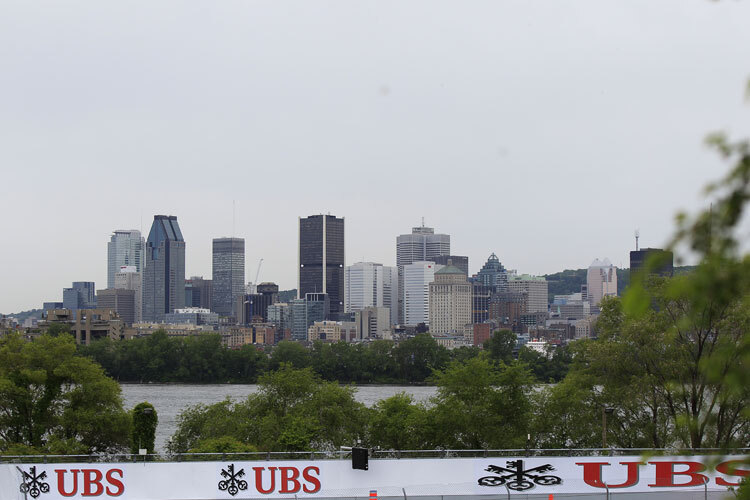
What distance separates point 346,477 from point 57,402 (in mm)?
19838

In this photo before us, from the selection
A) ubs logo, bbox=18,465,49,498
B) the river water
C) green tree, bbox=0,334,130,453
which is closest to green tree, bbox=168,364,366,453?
green tree, bbox=0,334,130,453

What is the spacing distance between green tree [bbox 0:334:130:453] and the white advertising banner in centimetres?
1334

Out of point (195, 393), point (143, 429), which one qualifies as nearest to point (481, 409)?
point (143, 429)

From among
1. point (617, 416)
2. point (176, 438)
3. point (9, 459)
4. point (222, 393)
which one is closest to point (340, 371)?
point (222, 393)

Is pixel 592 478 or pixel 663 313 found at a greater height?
pixel 663 313

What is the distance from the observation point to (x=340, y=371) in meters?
120

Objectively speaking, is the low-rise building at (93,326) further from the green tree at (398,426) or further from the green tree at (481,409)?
the green tree at (481,409)

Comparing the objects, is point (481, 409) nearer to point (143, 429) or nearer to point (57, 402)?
point (143, 429)

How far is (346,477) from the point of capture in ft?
87.0

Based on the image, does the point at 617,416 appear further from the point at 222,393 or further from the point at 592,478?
the point at 222,393

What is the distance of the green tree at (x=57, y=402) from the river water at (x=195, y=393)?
101 ft

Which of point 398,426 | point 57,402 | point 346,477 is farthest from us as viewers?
point 57,402

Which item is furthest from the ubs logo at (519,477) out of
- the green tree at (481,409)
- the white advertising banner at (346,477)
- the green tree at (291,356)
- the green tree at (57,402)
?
the green tree at (291,356)

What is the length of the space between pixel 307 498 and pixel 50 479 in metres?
7.26
